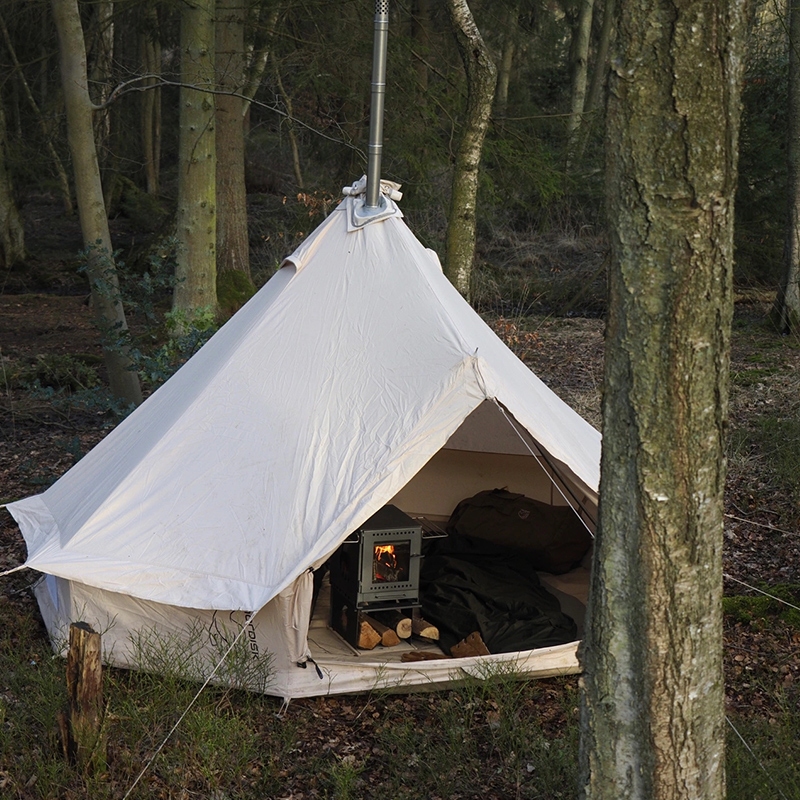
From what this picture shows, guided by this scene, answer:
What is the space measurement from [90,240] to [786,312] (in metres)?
6.82

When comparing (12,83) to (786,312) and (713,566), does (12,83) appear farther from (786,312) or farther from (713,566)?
(713,566)

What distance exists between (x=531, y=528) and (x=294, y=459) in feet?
5.95

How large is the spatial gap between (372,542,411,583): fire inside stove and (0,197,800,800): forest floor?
1.80 feet

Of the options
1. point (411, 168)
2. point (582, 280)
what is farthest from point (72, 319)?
point (582, 280)

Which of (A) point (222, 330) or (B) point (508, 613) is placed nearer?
(B) point (508, 613)

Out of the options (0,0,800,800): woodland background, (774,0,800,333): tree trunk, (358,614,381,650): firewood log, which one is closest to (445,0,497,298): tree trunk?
(0,0,800,800): woodland background

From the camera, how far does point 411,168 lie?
8859mm

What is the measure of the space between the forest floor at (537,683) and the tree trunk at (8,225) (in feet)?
16.3

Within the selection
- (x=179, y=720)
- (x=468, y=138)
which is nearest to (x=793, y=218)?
(x=468, y=138)

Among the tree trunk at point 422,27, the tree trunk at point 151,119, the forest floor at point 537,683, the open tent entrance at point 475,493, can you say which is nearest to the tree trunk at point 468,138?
the forest floor at point 537,683

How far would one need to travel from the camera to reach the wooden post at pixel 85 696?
277 cm

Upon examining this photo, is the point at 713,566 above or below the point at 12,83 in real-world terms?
below

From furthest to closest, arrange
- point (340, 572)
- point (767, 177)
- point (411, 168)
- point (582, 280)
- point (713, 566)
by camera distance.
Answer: point (582, 280)
point (767, 177)
point (411, 168)
point (340, 572)
point (713, 566)

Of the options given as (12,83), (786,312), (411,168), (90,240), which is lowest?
(786,312)
